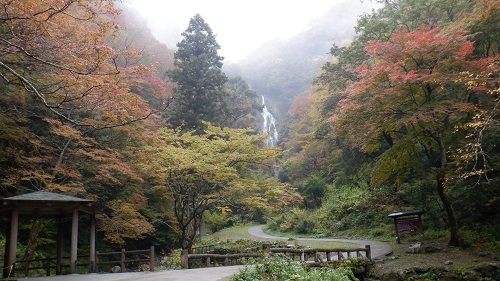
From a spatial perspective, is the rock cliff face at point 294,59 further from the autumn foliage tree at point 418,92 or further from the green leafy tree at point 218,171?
the green leafy tree at point 218,171

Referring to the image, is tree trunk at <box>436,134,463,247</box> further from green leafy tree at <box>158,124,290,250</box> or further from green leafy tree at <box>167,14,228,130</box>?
green leafy tree at <box>167,14,228,130</box>

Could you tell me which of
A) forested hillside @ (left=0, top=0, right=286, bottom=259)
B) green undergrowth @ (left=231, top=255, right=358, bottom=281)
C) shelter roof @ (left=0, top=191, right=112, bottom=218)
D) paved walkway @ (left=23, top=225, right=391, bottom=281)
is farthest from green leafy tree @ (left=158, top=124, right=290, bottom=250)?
green undergrowth @ (left=231, top=255, right=358, bottom=281)

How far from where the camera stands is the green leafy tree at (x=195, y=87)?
22406mm

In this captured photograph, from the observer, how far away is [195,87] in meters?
23.3

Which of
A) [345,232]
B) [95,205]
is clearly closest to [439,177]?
[345,232]

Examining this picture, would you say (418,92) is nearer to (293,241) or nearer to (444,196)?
(444,196)

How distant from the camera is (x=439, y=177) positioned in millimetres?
10508

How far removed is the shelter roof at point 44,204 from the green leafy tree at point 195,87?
40.7 ft

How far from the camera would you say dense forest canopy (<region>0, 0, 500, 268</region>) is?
6.75m

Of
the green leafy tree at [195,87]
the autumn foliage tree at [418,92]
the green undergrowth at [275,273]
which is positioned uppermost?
the green leafy tree at [195,87]

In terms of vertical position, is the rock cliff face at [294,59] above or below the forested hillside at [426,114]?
above

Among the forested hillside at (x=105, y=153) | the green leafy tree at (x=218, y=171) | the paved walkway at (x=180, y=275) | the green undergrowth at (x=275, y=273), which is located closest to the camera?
the green undergrowth at (x=275, y=273)

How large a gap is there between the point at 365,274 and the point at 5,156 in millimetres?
12469

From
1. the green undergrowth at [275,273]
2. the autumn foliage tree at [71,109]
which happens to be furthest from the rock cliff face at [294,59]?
the green undergrowth at [275,273]
